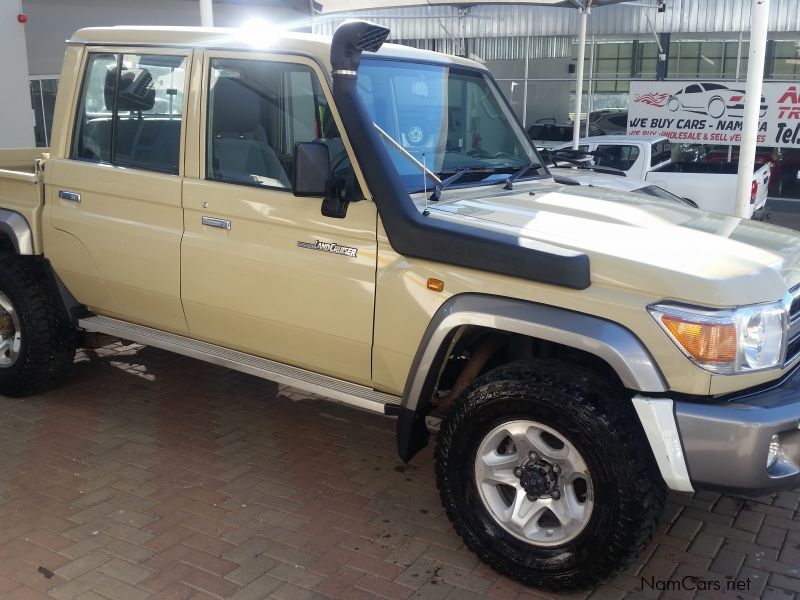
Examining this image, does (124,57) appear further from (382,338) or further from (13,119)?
(13,119)

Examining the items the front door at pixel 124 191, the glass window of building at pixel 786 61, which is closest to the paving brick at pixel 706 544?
the front door at pixel 124 191

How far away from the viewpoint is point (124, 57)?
447 cm

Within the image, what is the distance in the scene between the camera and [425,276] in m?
3.34

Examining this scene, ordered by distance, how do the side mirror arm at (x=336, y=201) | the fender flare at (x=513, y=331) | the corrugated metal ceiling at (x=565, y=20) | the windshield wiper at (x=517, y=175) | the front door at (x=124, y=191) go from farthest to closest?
1. the corrugated metal ceiling at (x=565, y=20)
2. the front door at (x=124, y=191)
3. the windshield wiper at (x=517, y=175)
4. the side mirror arm at (x=336, y=201)
5. the fender flare at (x=513, y=331)

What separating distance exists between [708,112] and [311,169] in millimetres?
12710

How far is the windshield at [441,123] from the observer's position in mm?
3637

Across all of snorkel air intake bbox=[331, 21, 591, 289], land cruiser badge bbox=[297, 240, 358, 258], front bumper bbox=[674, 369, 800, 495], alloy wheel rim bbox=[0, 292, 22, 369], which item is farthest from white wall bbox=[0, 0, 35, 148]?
front bumper bbox=[674, 369, 800, 495]

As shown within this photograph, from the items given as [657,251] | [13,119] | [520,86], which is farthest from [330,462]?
[520,86]

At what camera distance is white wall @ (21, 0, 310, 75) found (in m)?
11.2

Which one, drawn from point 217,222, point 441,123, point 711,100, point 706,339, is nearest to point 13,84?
point 217,222

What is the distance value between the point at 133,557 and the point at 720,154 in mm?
14069

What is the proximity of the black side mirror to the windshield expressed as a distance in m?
0.29

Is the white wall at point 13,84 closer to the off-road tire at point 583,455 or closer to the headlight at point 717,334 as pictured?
the off-road tire at point 583,455

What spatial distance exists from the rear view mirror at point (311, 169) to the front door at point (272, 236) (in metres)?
0.14
